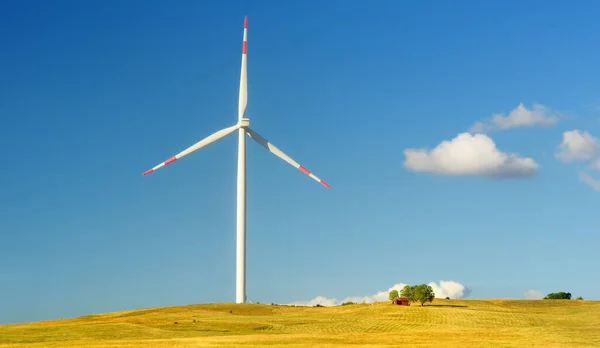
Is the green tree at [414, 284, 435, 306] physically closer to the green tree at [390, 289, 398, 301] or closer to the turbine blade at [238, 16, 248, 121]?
the green tree at [390, 289, 398, 301]

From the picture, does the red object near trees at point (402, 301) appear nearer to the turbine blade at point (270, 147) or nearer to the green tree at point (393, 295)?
the green tree at point (393, 295)

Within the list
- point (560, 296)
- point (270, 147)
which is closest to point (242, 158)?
point (270, 147)

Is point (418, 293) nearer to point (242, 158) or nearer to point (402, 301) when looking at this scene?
point (402, 301)

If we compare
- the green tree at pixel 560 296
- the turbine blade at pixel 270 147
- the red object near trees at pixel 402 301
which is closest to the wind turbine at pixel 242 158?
the turbine blade at pixel 270 147

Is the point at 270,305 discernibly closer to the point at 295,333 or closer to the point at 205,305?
the point at 205,305

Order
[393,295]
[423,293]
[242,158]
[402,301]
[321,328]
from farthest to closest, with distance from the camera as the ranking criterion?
1. [393,295]
2. [423,293]
3. [402,301]
4. [242,158]
5. [321,328]

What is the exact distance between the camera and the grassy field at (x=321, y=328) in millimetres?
74625

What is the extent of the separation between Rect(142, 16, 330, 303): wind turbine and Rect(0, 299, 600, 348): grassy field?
5242 millimetres

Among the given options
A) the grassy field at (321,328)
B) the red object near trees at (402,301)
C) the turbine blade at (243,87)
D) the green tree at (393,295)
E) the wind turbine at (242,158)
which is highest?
the turbine blade at (243,87)

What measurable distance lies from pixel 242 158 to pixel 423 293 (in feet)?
135

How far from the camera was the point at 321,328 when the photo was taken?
92062 millimetres

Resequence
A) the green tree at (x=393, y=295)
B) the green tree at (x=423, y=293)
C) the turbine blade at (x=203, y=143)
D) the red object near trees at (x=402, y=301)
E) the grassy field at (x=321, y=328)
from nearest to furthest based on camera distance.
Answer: the grassy field at (x=321, y=328) < the turbine blade at (x=203, y=143) < the red object near trees at (x=402, y=301) < the green tree at (x=423, y=293) < the green tree at (x=393, y=295)

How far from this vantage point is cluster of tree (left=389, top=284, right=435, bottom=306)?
138 m

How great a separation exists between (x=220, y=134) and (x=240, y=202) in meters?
12.3
